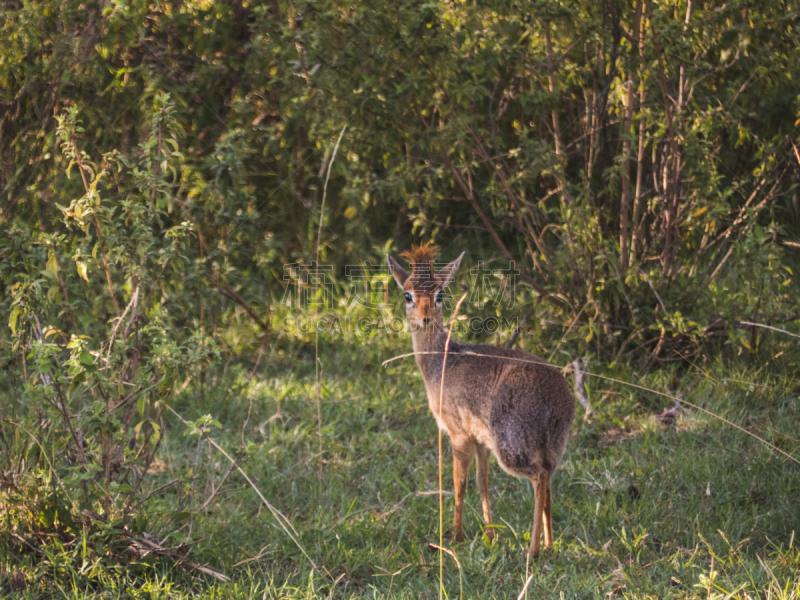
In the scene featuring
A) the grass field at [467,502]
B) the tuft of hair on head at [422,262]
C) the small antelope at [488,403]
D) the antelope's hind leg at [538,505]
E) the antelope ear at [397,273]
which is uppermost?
the tuft of hair on head at [422,262]

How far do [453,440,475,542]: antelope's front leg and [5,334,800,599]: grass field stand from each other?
0.36 ft

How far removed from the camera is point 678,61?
167 inches

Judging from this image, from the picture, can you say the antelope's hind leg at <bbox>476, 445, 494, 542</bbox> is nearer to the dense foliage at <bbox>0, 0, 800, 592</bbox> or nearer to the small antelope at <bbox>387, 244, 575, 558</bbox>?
the small antelope at <bbox>387, 244, 575, 558</bbox>

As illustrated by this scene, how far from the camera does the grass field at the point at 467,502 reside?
3.12 metres

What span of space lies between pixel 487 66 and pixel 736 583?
3351 mm

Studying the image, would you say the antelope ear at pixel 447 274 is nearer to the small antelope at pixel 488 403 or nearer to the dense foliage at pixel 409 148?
the small antelope at pixel 488 403

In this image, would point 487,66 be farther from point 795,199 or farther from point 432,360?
point 795,199

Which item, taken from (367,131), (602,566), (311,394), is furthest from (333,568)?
(367,131)

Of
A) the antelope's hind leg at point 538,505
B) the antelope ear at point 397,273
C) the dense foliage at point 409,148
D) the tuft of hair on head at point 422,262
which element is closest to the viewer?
the antelope's hind leg at point 538,505

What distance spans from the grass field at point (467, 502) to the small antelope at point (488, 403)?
0.28 meters

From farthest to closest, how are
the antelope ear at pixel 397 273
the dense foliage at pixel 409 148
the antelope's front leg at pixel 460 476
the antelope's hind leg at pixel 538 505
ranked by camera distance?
1. the antelope ear at pixel 397 273
2. the dense foliage at pixel 409 148
3. the antelope's front leg at pixel 460 476
4. the antelope's hind leg at pixel 538 505

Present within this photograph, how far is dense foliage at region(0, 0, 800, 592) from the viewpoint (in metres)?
3.98

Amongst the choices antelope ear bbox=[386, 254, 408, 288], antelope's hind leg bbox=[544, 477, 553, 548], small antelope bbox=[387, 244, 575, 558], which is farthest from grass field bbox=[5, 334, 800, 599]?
antelope ear bbox=[386, 254, 408, 288]

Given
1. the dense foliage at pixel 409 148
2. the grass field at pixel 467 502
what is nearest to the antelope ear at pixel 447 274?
the dense foliage at pixel 409 148
